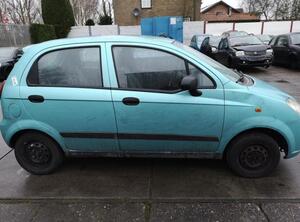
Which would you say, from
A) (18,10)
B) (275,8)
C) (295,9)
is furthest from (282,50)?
(275,8)

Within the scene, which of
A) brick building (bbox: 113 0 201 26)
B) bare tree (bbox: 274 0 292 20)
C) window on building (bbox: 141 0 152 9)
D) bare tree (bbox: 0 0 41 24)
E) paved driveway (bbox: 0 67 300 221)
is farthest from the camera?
bare tree (bbox: 274 0 292 20)

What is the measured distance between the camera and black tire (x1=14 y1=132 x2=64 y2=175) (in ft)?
12.0

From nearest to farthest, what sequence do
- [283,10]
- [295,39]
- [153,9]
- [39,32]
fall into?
[295,39] → [39,32] → [153,9] → [283,10]

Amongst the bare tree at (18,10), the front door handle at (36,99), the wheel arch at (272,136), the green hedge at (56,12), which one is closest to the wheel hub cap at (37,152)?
the front door handle at (36,99)

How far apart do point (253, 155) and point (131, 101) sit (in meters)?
1.53

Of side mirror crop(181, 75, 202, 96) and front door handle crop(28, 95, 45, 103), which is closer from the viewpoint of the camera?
side mirror crop(181, 75, 202, 96)

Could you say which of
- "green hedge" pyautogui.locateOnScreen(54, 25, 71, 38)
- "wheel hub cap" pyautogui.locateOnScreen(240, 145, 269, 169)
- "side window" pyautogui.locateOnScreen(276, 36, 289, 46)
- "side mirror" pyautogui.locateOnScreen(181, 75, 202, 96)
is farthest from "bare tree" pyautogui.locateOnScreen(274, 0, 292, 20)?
"side mirror" pyautogui.locateOnScreen(181, 75, 202, 96)

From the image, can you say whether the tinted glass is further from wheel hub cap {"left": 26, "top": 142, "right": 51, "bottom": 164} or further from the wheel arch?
wheel hub cap {"left": 26, "top": 142, "right": 51, "bottom": 164}

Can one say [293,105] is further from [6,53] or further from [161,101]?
[6,53]

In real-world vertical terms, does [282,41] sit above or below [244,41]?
below

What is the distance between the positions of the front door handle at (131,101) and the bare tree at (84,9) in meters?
40.3

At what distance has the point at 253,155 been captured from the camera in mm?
3461

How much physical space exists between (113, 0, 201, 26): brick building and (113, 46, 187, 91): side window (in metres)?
26.6

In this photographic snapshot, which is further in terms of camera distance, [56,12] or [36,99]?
[56,12]
